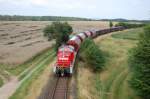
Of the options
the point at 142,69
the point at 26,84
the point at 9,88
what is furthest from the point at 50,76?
the point at 142,69

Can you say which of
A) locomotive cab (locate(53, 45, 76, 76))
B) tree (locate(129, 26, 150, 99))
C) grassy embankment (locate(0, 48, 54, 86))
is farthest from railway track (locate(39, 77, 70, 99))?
tree (locate(129, 26, 150, 99))

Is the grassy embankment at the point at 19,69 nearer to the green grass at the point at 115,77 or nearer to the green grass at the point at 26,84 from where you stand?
the green grass at the point at 26,84

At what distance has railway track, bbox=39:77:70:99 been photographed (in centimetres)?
3659

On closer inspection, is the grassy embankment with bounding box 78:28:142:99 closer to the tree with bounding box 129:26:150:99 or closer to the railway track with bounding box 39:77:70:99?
the railway track with bounding box 39:77:70:99

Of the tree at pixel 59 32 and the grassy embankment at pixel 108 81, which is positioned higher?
the tree at pixel 59 32

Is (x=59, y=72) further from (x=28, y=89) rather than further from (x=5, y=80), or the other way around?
(x=5, y=80)

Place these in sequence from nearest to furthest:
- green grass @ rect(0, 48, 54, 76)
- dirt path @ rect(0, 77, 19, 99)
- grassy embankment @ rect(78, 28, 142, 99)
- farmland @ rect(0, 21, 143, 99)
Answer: dirt path @ rect(0, 77, 19, 99)
farmland @ rect(0, 21, 143, 99)
grassy embankment @ rect(78, 28, 142, 99)
green grass @ rect(0, 48, 54, 76)

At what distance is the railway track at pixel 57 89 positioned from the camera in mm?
36594

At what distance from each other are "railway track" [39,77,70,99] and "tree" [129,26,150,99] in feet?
32.7

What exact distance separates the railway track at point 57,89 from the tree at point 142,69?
9.97m

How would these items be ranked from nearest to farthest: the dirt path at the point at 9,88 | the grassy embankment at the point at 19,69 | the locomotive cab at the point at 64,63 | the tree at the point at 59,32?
the dirt path at the point at 9,88, the locomotive cab at the point at 64,63, the grassy embankment at the point at 19,69, the tree at the point at 59,32

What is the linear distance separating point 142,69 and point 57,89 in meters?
12.3

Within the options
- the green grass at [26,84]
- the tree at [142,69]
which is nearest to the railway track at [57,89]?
the green grass at [26,84]

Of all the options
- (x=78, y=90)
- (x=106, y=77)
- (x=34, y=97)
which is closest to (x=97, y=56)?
(x=106, y=77)
